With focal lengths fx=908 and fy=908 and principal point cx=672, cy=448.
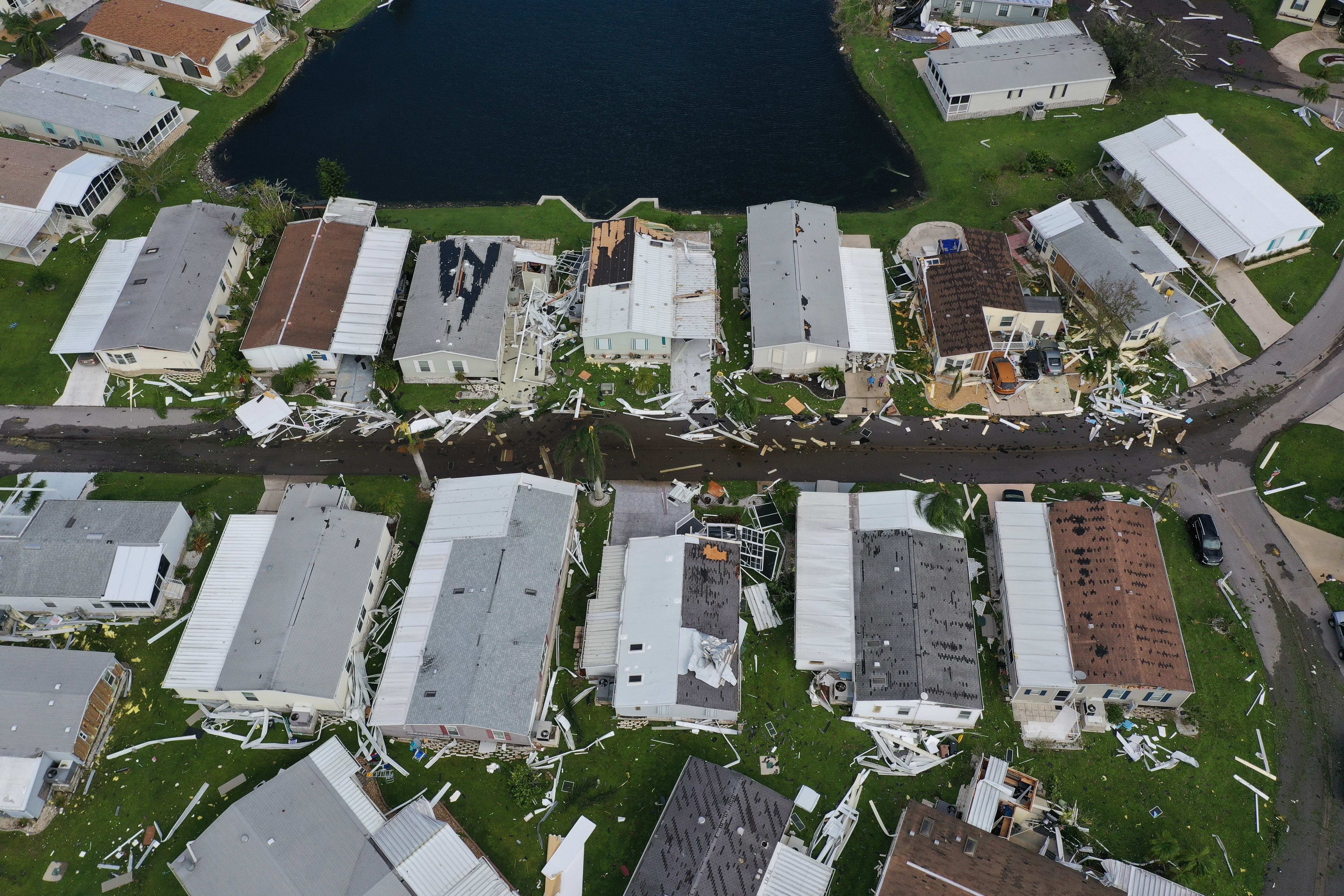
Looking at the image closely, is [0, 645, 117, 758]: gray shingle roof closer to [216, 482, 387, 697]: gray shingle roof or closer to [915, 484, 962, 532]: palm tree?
[216, 482, 387, 697]: gray shingle roof

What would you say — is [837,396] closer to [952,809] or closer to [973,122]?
[952,809]

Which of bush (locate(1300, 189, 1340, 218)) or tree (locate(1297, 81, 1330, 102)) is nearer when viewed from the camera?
bush (locate(1300, 189, 1340, 218))

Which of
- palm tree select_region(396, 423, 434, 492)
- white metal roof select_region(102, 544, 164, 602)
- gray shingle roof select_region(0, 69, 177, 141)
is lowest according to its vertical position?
palm tree select_region(396, 423, 434, 492)

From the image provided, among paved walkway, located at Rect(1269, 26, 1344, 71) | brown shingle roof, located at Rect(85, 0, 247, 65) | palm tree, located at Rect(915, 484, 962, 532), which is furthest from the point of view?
paved walkway, located at Rect(1269, 26, 1344, 71)

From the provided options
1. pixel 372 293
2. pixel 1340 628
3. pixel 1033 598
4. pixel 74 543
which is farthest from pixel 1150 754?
pixel 74 543

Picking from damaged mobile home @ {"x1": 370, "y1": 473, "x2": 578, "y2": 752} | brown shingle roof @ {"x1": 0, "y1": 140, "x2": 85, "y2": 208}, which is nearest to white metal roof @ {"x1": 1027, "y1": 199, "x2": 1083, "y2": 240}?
damaged mobile home @ {"x1": 370, "y1": 473, "x2": 578, "y2": 752}

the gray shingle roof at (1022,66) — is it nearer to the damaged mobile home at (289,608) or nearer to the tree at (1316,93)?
the tree at (1316,93)

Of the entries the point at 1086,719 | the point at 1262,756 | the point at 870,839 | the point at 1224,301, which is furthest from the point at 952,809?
the point at 1224,301
